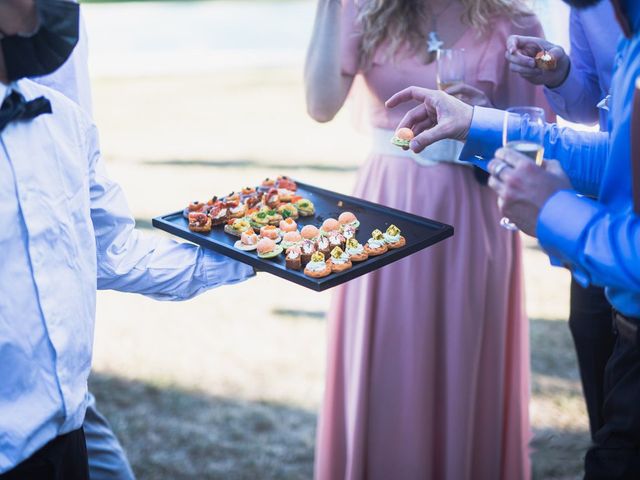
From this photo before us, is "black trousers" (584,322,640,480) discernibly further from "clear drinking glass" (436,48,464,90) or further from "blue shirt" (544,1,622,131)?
"clear drinking glass" (436,48,464,90)

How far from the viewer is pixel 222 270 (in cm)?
236

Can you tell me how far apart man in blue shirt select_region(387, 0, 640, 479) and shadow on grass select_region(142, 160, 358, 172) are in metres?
6.62

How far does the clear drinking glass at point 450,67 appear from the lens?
2697 millimetres

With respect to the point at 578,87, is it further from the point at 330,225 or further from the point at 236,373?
the point at 236,373

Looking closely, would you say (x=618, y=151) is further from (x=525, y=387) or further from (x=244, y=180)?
(x=244, y=180)

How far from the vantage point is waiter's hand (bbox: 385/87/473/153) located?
7.41 feet

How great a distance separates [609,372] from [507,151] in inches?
25.7

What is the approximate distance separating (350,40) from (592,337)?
1.43 m

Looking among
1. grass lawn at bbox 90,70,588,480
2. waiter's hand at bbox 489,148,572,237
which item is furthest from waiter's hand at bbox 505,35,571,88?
waiter's hand at bbox 489,148,572,237

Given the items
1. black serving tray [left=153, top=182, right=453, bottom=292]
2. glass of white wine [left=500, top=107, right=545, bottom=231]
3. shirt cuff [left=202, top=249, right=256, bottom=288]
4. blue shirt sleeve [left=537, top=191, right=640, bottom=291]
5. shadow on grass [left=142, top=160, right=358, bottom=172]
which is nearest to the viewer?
blue shirt sleeve [left=537, top=191, right=640, bottom=291]

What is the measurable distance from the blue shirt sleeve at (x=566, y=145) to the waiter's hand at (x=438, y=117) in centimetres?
3

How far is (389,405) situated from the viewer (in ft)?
9.69

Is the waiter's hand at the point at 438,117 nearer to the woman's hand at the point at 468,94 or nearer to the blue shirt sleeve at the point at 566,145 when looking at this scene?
the blue shirt sleeve at the point at 566,145

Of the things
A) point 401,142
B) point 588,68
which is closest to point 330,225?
point 401,142
